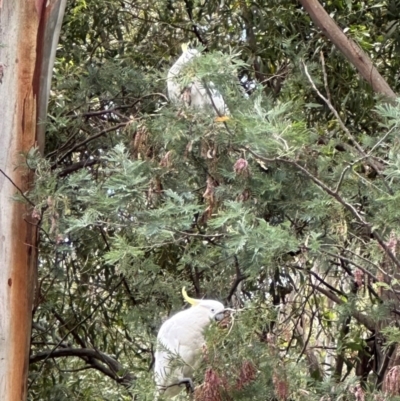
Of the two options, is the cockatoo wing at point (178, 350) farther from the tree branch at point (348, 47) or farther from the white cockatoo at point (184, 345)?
the tree branch at point (348, 47)

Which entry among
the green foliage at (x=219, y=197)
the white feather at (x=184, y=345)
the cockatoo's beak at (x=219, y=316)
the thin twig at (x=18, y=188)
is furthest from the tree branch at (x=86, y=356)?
the cockatoo's beak at (x=219, y=316)

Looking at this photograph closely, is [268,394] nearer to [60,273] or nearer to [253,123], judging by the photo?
[253,123]

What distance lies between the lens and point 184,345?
1.71 meters

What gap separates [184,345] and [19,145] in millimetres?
673

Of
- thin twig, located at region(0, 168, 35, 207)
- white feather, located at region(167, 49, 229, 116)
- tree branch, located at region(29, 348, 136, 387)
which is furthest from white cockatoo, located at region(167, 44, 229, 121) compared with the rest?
tree branch, located at region(29, 348, 136, 387)

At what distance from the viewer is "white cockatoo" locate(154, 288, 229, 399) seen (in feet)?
5.49

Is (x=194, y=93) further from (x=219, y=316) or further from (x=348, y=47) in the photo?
(x=348, y=47)

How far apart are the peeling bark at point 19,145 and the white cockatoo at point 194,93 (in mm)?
391

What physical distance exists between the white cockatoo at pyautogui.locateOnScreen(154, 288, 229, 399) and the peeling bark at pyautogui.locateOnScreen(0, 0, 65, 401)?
441 millimetres

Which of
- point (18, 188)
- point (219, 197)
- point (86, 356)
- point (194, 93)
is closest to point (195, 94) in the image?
point (194, 93)

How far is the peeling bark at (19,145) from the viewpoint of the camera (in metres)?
2.00

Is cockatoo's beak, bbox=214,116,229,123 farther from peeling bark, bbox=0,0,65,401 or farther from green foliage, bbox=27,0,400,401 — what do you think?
peeling bark, bbox=0,0,65,401

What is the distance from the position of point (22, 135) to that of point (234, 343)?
806 mm

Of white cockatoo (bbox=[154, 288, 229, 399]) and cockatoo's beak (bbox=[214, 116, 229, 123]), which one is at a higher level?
cockatoo's beak (bbox=[214, 116, 229, 123])
